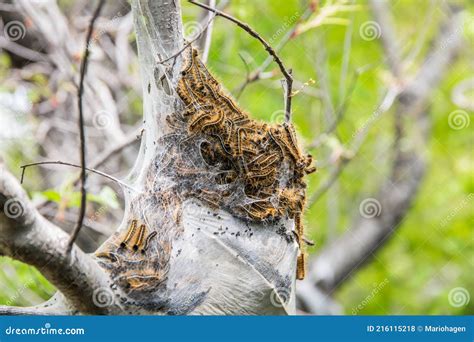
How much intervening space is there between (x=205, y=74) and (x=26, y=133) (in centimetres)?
388

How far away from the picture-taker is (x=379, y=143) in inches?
387

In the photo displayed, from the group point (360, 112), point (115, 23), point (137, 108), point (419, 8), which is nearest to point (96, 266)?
point (115, 23)

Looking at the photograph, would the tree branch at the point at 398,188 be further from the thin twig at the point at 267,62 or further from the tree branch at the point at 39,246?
the tree branch at the point at 39,246

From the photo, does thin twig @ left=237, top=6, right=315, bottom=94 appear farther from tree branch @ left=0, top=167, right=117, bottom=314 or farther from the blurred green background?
tree branch @ left=0, top=167, right=117, bottom=314

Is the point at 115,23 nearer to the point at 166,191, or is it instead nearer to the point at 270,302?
the point at 166,191

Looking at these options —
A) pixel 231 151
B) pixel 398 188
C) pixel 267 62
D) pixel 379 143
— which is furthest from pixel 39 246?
pixel 379 143

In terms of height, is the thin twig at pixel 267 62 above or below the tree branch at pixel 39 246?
above

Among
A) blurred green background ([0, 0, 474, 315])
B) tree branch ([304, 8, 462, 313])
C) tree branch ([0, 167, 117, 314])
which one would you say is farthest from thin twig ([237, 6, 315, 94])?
tree branch ([304, 8, 462, 313])

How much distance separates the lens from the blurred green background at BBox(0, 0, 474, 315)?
7895 millimetres

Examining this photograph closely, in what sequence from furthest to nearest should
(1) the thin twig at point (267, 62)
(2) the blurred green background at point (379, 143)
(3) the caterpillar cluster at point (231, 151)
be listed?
(2) the blurred green background at point (379, 143) < (1) the thin twig at point (267, 62) < (3) the caterpillar cluster at point (231, 151)

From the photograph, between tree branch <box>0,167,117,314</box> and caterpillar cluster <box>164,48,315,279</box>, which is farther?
caterpillar cluster <box>164,48,315,279</box>

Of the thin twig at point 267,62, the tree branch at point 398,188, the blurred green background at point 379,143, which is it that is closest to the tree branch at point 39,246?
the thin twig at point 267,62

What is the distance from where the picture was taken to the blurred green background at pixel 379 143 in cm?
789

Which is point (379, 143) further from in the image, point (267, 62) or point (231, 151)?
point (231, 151)
